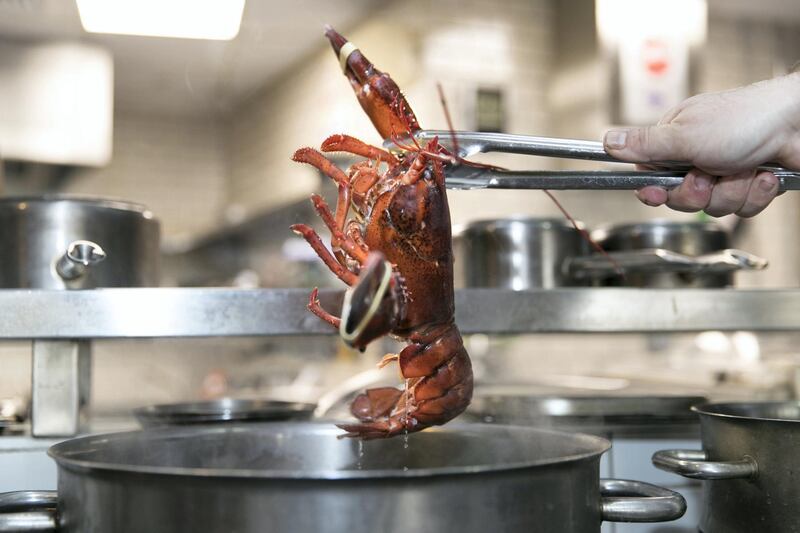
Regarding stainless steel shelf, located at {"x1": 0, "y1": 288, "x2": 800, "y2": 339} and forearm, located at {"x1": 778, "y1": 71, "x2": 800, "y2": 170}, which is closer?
forearm, located at {"x1": 778, "y1": 71, "x2": 800, "y2": 170}

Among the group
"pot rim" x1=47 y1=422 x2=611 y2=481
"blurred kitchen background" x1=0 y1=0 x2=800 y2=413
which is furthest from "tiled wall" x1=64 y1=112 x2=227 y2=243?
"pot rim" x1=47 y1=422 x2=611 y2=481

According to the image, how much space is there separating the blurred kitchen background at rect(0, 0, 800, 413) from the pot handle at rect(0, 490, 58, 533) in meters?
1.93

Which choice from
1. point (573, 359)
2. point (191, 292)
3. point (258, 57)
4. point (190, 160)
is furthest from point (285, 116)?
point (191, 292)

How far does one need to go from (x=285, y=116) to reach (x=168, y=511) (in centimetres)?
492

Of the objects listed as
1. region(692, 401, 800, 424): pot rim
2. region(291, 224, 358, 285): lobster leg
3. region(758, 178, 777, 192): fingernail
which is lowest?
region(692, 401, 800, 424): pot rim

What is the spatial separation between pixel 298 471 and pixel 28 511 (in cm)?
30

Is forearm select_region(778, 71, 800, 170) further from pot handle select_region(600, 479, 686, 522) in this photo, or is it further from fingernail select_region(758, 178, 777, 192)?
pot handle select_region(600, 479, 686, 522)

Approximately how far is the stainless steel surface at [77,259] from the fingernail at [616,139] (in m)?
0.75

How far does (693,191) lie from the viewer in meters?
1.17

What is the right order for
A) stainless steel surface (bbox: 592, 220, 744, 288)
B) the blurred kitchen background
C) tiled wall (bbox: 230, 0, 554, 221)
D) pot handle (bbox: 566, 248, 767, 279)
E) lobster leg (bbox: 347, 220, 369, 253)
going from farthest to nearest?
tiled wall (bbox: 230, 0, 554, 221), the blurred kitchen background, stainless steel surface (bbox: 592, 220, 744, 288), pot handle (bbox: 566, 248, 767, 279), lobster leg (bbox: 347, 220, 369, 253)

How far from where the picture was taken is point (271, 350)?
5.06 m

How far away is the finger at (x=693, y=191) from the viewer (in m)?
1.16

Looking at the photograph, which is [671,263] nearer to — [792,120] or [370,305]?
[792,120]

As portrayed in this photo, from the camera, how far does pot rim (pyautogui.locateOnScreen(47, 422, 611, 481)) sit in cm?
69
